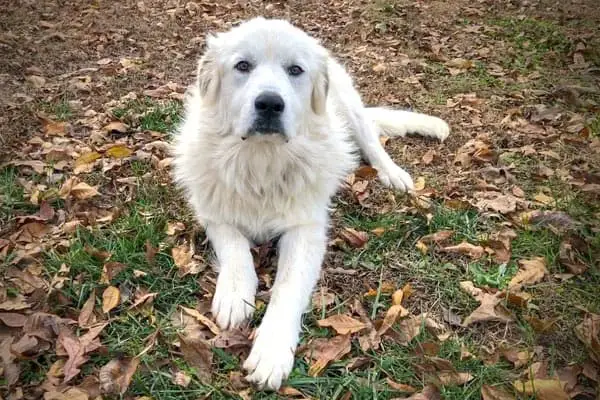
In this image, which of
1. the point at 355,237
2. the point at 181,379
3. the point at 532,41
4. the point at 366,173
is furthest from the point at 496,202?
the point at 532,41

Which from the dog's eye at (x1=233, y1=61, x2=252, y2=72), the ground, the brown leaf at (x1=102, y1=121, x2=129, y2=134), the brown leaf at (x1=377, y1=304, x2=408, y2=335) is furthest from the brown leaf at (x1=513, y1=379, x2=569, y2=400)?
the brown leaf at (x1=102, y1=121, x2=129, y2=134)

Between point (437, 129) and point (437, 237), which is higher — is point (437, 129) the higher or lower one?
the higher one

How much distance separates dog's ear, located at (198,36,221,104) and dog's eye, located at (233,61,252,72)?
0.56ft

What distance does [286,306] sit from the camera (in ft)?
7.46

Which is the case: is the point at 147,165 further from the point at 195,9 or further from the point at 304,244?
the point at 195,9

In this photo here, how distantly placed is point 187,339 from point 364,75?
3.83 meters

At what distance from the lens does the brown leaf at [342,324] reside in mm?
2258

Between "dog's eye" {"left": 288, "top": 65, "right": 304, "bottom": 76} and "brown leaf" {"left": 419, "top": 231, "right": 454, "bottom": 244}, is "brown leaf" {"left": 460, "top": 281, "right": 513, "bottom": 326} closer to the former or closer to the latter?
"brown leaf" {"left": 419, "top": 231, "right": 454, "bottom": 244}

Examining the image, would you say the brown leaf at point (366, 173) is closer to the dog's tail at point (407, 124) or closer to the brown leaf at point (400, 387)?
the dog's tail at point (407, 124)

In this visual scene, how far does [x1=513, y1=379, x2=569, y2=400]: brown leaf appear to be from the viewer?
1864 millimetres

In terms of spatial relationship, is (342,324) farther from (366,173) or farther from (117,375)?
(366,173)

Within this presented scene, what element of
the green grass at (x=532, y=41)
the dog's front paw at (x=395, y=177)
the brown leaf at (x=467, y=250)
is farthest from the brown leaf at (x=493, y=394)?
the green grass at (x=532, y=41)

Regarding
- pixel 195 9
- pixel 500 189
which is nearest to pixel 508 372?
pixel 500 189

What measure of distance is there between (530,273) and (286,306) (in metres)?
1.27
